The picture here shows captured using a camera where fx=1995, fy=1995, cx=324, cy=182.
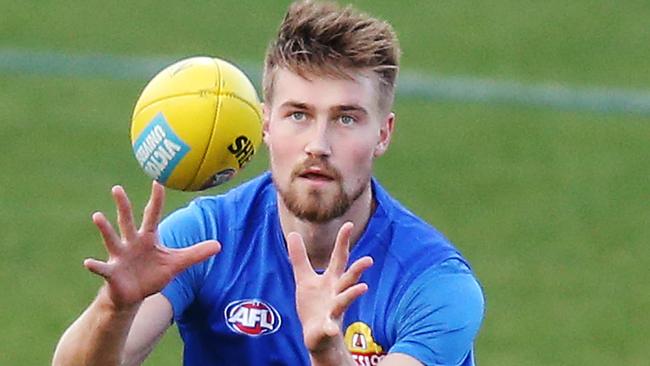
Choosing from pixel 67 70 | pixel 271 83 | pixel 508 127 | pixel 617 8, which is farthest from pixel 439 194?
pixel 271 83

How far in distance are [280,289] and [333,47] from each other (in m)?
1.17

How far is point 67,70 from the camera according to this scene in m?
19.2

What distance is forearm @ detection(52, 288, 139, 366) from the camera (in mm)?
8227

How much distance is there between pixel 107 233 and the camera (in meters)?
8.02

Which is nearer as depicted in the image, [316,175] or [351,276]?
[351,276]

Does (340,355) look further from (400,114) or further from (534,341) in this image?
(400,114)

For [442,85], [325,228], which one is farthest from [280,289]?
[442,85]

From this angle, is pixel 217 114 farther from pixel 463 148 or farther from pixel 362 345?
pixel 463 148

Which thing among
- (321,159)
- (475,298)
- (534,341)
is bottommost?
(534,341)

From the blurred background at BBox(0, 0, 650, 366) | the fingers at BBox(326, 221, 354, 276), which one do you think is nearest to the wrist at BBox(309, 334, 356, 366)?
the fingers at BBox(326, 221, 354, 276)

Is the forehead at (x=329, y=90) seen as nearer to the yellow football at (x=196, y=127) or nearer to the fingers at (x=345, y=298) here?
the yellow football at (x=196, y=127)

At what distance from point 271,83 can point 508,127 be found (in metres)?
9.23

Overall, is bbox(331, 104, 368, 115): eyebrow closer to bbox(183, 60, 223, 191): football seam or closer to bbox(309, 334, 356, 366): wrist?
bbox(183, 60, 223, 191): football seam

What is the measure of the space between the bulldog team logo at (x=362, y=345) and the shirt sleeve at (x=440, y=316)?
15 centimetres
